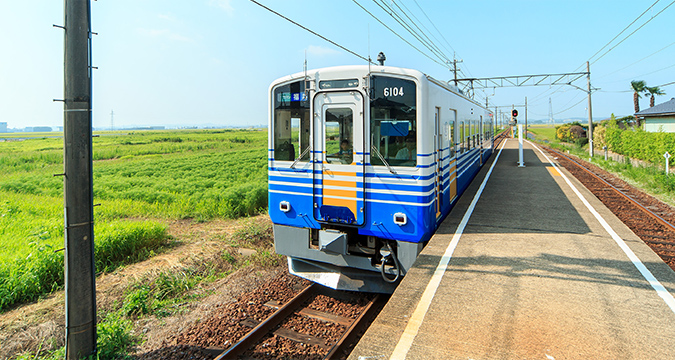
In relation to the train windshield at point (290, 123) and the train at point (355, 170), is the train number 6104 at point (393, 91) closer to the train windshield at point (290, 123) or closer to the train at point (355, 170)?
the train at point (355, 170)

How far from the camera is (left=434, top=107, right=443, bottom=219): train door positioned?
643cm

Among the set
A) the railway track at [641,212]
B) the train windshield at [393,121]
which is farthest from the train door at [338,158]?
the railway track at [641,212]

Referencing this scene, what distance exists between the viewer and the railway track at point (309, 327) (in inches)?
196

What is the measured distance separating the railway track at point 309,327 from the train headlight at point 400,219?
4.45 feet

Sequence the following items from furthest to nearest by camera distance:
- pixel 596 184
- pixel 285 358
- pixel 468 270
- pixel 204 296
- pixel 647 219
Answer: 1. pixel 596 184
2. pixel 647 219
3. pixel 204 296
4. pixel 468 270
5. pixel 285 358

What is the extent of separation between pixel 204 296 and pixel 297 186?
2537 millimetres

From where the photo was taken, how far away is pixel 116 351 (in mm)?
5004

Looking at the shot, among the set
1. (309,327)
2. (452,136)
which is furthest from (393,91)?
(309,327)

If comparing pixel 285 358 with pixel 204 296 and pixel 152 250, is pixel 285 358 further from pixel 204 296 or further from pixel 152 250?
pixel 152 250

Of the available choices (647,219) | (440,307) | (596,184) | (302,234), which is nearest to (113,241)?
(302,234)

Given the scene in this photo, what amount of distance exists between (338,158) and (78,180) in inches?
131

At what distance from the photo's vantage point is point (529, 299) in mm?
4652

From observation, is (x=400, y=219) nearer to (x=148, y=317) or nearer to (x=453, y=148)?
(x=453, y=148)

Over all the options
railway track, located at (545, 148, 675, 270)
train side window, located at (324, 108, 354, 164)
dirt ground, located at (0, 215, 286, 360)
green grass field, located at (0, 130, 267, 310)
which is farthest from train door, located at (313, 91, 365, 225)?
railway track, located at (545, 148, 675, 270)
